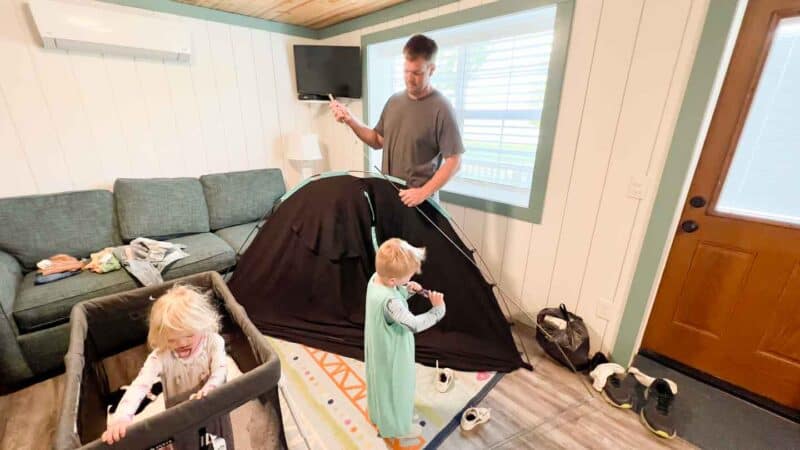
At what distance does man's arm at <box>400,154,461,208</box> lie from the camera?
1.64 meters

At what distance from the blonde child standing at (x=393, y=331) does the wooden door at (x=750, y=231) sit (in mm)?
1422

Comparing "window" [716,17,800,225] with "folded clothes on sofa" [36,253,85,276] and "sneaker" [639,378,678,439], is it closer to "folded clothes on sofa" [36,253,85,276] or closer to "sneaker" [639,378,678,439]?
"sneaker" [639,378,678,439]

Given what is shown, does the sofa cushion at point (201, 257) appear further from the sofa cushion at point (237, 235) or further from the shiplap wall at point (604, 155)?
the shiplap wall at point (604, 155)

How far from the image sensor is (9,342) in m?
1.48

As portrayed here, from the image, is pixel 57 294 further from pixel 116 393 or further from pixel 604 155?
pixel 604 155

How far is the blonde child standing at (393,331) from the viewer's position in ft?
3.56

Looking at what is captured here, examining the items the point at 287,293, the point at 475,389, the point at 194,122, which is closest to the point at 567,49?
the point at 475,389

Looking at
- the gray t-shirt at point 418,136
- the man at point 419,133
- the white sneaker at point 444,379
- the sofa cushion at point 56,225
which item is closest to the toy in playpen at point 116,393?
the white sneaker at point 444,379

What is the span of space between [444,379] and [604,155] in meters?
1.38

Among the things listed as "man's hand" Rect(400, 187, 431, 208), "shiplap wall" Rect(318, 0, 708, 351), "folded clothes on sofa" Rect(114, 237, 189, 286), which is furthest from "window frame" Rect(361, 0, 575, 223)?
"folded clothes on sofa" Rect(114, 237, 189, 286)

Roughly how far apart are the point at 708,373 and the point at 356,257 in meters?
1.95

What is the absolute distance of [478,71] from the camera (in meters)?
2.22

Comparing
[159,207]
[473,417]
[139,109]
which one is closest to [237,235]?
[159,207]

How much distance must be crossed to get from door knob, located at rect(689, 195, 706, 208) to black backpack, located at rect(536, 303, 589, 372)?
786 mm
